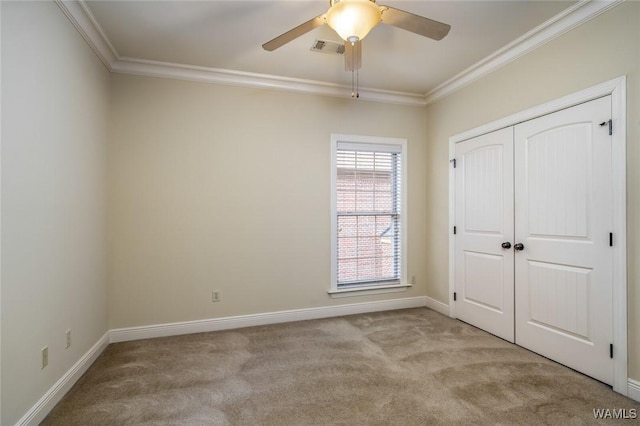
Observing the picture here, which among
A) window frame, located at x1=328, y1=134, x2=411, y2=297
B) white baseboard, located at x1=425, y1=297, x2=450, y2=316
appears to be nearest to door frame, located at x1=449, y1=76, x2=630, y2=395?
white baseboard, located at x1=425, y1=297, x2=450, y2=316

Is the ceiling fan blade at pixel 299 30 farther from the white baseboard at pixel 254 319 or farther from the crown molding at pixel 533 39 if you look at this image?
the white baseboard at pixel 254 319

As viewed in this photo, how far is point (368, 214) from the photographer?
3.93 metres

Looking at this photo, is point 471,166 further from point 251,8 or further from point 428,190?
point 251,8

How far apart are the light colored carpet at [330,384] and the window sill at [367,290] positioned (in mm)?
638

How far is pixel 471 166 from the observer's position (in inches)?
135

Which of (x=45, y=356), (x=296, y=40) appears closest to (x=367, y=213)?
(x=296, y=40)

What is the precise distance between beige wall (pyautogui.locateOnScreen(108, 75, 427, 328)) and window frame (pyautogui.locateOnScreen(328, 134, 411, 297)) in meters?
0.08

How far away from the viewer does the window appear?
382 cm

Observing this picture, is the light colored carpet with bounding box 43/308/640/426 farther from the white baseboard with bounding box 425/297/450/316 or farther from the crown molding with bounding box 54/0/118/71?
the crown molding with bounding box 54/0/118/71

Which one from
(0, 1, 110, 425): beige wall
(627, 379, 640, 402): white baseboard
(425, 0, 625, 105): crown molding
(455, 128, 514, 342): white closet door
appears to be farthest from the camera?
(455, 128, 514, 342): white closet door

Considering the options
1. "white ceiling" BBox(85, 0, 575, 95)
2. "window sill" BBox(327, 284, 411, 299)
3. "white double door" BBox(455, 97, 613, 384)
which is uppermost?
"white ceiling" BBox(85, 0, 575, 95)

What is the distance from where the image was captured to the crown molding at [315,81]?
227cm

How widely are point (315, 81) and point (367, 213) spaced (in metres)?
1.70

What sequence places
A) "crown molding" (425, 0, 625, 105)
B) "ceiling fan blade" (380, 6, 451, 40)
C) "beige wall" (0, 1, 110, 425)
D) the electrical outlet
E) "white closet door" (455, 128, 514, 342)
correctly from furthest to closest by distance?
1. "white closet door" (455, 128, 514, 342)
2. "crown molding" (425, 0, 625, 105)
3. the electrical outlet
4. "ceiling fan blade" (380, 6, 451, 40)
5. "beige wall" (0, 1, 110, 425)
